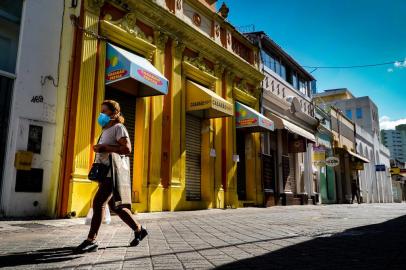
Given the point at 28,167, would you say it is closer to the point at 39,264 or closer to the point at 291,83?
the point at 39,264

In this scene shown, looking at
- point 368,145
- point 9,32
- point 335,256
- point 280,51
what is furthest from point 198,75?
point 368,145

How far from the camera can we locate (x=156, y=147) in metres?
11.2

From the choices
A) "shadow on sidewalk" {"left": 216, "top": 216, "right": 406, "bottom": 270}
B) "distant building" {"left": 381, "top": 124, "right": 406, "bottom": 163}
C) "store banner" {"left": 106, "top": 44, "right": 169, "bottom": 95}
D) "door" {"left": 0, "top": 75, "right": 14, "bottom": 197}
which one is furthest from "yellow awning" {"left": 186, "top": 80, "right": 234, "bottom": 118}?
"distant building" {"left": 381, "top": 124, "right": 406, "bottom": 163}

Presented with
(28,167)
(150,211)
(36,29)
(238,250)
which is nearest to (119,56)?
(36,29)

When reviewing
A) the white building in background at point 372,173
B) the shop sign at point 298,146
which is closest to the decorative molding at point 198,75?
the shop sign at point 298,146

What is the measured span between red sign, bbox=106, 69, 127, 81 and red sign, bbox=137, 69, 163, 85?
0.40 meters

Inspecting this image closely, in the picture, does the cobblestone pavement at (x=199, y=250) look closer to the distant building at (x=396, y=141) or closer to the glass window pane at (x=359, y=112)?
the glass window pane at (x=359, y=112)

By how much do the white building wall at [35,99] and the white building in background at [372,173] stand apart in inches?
1308

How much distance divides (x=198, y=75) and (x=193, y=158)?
3187 mm

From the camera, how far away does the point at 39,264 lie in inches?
134

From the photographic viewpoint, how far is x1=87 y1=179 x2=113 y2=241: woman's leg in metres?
4.10

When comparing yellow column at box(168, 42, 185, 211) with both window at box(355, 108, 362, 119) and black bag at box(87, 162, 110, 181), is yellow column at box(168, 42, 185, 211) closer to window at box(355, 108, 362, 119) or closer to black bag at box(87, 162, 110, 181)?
black bag at box(87, 162, 110, 181)

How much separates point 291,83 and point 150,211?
15139 mm

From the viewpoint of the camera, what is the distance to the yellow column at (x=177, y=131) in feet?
38.1
